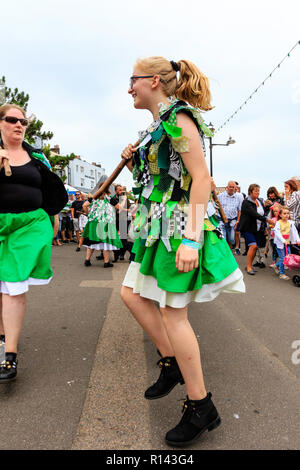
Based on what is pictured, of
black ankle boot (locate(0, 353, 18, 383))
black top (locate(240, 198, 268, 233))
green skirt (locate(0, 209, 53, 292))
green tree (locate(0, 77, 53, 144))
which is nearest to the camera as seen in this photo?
black ankle boot (locate(0, 353, 18, 383))

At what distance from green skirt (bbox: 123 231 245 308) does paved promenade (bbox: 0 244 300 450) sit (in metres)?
0.72

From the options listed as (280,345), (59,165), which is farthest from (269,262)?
(59,165)

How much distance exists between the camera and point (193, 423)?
1.72 m

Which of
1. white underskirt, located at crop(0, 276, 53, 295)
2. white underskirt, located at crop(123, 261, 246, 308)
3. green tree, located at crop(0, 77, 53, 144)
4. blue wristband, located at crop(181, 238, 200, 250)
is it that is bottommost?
white underskirt, located at crop(0, 276, 53, 295)

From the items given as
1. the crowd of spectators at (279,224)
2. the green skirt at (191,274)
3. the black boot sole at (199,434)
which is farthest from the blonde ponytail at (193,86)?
the crowd of spectators at (279,224)

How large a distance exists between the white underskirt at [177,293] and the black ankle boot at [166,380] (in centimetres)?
43

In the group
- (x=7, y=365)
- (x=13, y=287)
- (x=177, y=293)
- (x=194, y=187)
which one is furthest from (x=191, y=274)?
(x=7, y=365)

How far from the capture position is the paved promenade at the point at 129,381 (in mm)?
1828

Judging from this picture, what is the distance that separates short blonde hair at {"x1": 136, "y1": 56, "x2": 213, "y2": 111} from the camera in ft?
6.11

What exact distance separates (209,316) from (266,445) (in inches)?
93.7

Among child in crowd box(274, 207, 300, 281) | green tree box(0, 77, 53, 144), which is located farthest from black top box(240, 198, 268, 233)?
green tree box(0, 77, 53, 144)

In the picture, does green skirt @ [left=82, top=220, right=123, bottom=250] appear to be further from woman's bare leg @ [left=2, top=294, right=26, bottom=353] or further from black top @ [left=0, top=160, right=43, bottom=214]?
woman's bare leg @ [left=2, top=294, right=26, bottom=353]

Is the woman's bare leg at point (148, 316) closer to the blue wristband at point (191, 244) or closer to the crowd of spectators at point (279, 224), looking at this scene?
the blue wristband at point (191, 244)

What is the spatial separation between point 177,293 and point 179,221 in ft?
1.15
